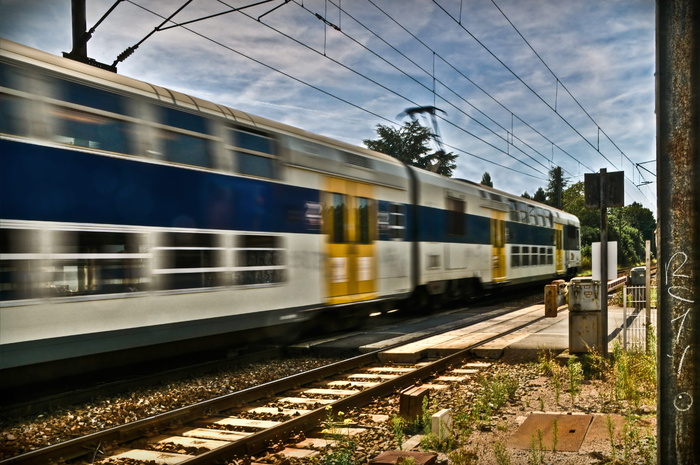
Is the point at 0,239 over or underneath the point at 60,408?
over

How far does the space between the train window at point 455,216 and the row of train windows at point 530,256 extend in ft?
16.4

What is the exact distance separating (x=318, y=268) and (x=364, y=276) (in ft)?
5.83

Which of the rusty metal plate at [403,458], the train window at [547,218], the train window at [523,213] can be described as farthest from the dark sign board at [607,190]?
the train window at [547,218]

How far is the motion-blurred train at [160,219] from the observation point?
22.8ft

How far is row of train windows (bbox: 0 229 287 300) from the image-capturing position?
22.3 feet

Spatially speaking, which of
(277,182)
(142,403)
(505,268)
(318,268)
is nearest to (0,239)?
(142,403)

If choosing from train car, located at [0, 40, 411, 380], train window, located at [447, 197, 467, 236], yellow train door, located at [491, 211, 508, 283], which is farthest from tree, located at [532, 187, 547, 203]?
train car, located at [0, 40, 411, 380]

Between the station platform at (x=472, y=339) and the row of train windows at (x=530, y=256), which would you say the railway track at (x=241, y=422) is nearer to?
the station platform at (x=472, y=339)

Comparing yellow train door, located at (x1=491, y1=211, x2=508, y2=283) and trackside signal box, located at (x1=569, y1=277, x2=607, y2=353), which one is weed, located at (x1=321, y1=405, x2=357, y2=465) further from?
yellow train door, located at (x1=491, y1=211, x2=508, y2=283)

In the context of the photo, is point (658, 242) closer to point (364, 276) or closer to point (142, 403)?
point (142, 403)

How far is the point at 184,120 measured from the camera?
8.97m

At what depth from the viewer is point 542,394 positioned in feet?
25.5

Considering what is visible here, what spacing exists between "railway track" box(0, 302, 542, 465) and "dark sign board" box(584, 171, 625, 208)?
3084 millimetres

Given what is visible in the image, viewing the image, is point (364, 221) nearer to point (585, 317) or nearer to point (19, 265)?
point (585, 317)
